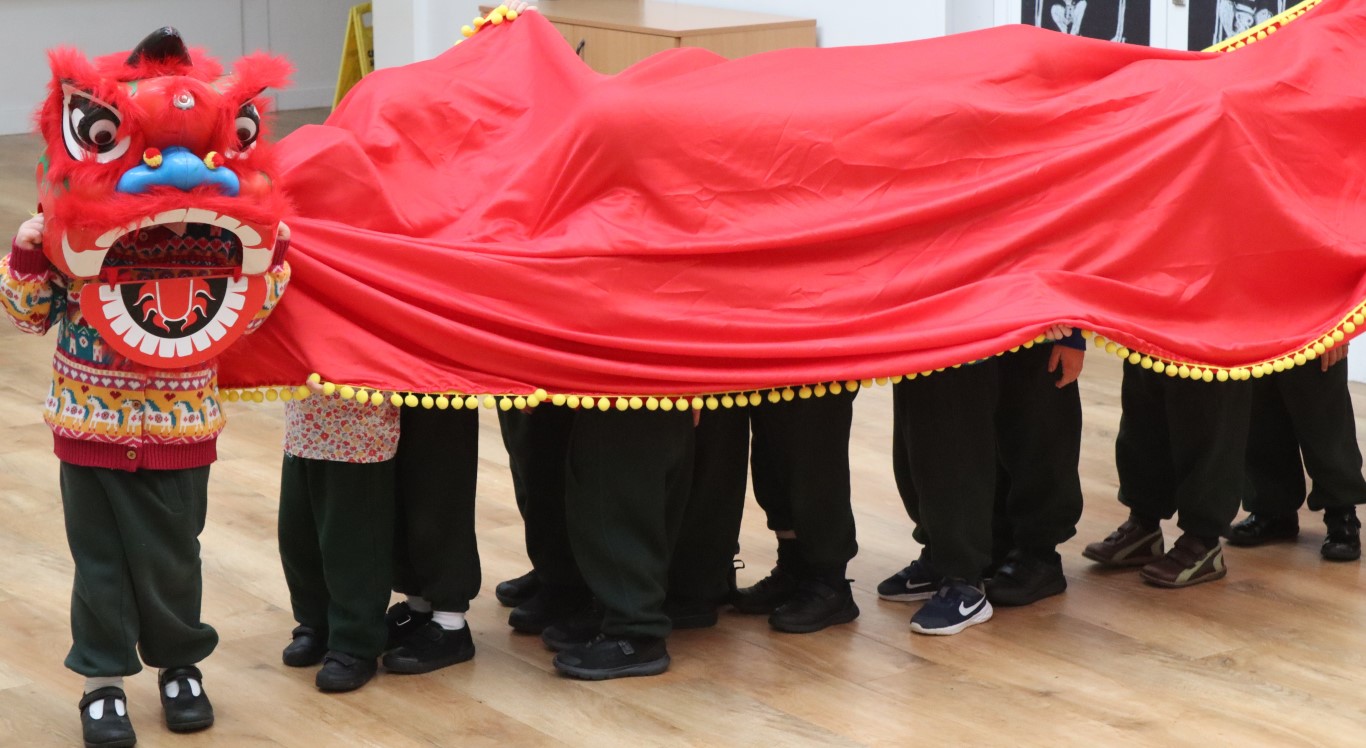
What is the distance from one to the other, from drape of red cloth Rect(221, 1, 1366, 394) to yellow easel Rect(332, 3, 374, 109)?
15.9ft

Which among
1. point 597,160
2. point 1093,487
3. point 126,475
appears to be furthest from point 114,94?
point 1093,487

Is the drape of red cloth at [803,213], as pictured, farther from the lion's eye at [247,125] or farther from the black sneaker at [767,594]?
the black sneaker at [767,594]

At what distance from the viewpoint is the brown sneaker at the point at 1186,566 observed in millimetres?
3271

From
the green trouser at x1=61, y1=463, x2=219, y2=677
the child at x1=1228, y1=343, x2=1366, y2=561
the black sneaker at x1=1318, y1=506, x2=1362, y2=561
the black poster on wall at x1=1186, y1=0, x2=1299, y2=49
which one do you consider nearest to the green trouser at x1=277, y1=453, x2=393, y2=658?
the green trouser at x1=61, y1=463, x2=219, y2=677

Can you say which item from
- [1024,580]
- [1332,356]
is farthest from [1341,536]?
[1024,580]

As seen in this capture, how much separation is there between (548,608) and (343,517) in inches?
19.1

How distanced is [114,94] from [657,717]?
3.90 ft

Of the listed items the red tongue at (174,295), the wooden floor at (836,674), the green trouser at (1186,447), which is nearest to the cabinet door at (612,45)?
the wooden floor at (836,674)

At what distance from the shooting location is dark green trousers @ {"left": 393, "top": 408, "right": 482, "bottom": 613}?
2799 mm

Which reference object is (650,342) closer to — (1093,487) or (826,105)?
(826,105)

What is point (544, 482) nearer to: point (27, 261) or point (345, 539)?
point (345, 539)

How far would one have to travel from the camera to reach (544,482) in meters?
3.02

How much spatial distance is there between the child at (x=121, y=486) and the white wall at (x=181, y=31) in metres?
6.26

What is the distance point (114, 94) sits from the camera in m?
2.32
